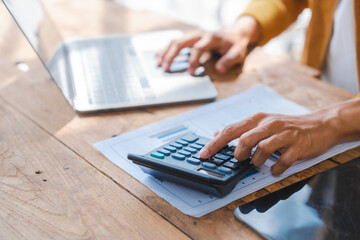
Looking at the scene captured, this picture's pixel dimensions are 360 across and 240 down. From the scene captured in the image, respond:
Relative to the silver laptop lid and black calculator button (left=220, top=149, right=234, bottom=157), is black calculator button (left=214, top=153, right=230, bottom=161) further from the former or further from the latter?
the silver laptop lid

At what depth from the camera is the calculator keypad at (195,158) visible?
0.57m

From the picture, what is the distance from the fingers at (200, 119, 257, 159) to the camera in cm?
60

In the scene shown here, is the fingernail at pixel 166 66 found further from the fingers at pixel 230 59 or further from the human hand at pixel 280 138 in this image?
the human hand at pixel 280 138

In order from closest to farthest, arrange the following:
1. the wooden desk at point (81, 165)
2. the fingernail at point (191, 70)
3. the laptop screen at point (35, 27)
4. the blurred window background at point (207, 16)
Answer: the wooden desk at point (81, 165) → the laptop screen at point (35, 27) → the fingernail at point (191, 70) → the blurred window background at point (207, 16)

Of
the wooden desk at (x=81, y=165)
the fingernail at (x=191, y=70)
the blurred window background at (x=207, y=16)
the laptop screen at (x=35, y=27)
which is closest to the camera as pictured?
the wooden desk at (x=81, y=165)

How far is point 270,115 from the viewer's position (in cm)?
69

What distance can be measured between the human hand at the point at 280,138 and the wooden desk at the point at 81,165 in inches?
1.2

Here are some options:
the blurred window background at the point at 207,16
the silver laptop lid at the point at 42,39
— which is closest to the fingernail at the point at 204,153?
the silver laptop lid at the point at 42,39

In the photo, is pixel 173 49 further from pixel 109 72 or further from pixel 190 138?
pixel 190 138

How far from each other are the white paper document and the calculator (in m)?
0.01

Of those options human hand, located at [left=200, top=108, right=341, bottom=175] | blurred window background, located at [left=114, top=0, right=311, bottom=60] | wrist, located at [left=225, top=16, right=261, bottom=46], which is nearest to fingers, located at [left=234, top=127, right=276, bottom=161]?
human hand, located at [left=200, top=108, right=341, bottom=175]

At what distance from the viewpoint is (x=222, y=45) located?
1.01m

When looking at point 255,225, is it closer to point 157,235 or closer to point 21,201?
point 157,235

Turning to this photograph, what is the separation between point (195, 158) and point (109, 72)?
40 cm
